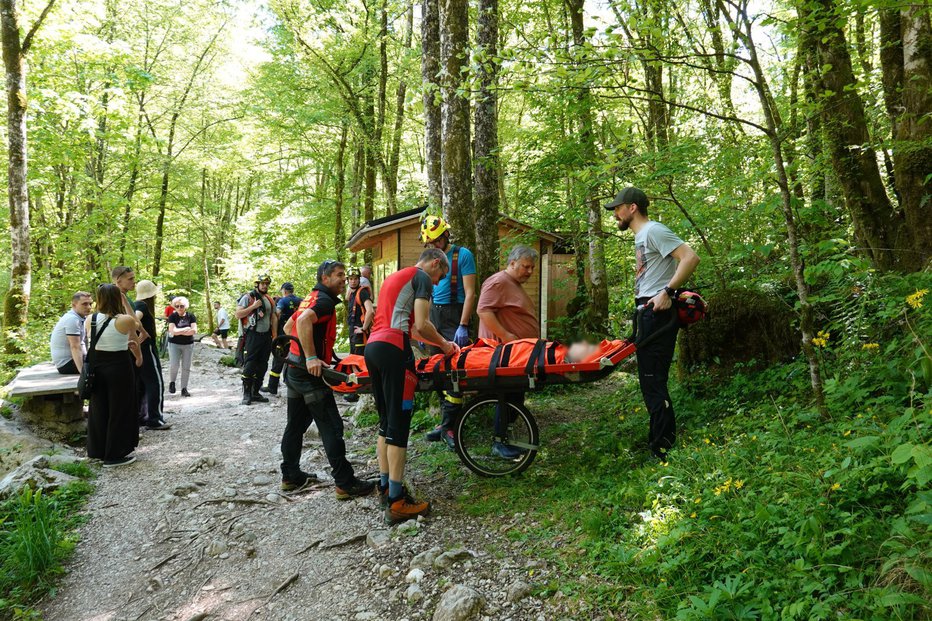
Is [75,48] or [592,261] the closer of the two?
[592,261]

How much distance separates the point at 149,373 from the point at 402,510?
552 cm

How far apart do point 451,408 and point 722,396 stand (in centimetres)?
276

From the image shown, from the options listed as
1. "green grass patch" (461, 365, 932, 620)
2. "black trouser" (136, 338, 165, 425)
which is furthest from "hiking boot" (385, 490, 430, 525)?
"black trouser" (136, 338, 165, 425)

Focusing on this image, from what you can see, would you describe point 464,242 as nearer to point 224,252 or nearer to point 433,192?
point 433,192

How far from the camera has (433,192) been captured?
7.52 m

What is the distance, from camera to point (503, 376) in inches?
182

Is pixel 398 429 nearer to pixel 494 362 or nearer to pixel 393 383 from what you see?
pixel 393 383

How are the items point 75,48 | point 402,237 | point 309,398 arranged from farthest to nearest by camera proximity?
point 402,237, point 75,48, point 309,398

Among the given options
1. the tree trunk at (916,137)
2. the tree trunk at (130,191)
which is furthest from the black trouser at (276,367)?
the tree trunk at (130,191)

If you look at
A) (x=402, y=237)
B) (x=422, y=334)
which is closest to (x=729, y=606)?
(x=422, y=334)

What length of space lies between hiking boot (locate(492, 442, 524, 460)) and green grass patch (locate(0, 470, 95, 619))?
3677 mm

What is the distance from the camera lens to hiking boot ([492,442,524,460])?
5086 millimetres

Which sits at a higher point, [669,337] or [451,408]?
[669,337]

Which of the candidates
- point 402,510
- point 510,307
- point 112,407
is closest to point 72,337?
point 112,407
